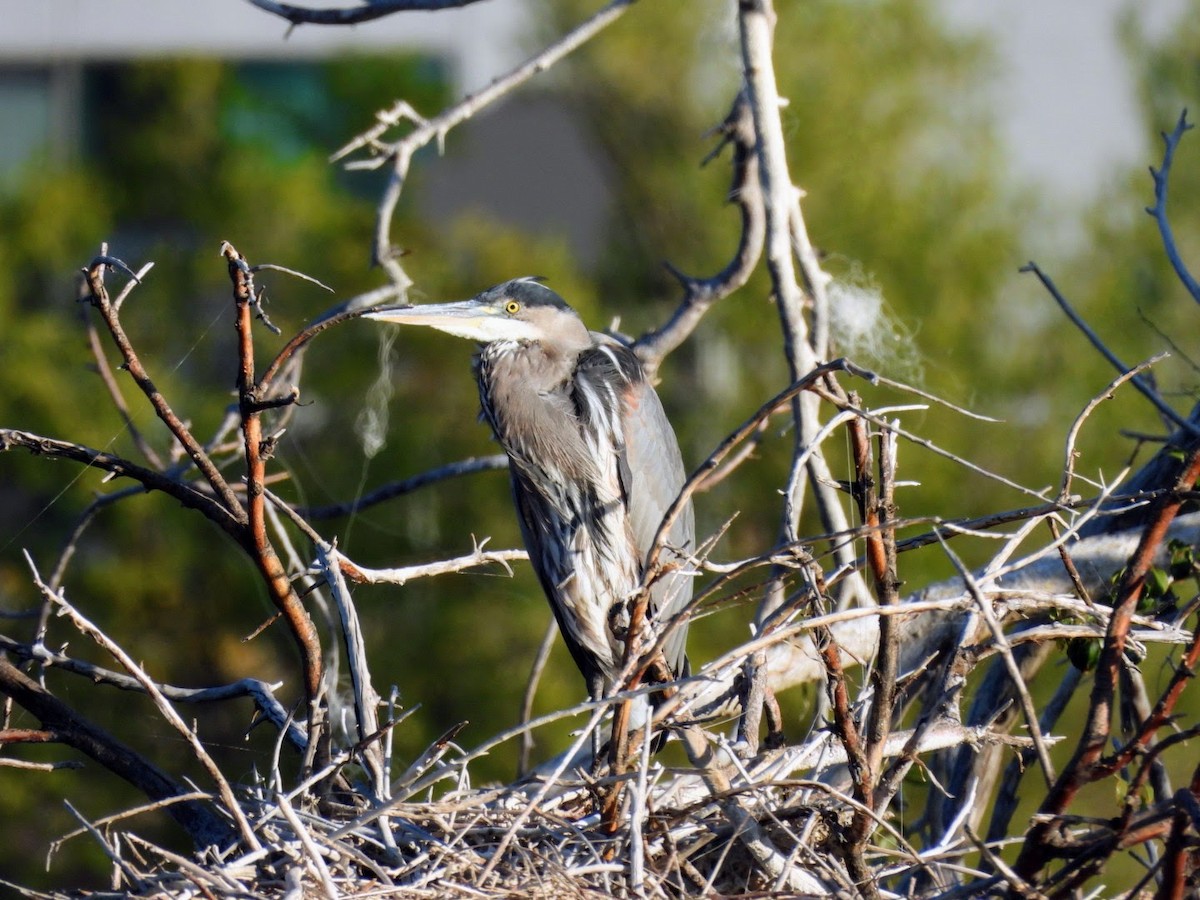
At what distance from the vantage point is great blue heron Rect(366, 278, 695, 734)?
98.1 inches

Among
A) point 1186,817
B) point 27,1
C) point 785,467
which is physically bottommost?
point 785,467

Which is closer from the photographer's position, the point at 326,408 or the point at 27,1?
the point at 326,408

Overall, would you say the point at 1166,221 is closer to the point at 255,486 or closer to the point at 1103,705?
the point at 1103,705

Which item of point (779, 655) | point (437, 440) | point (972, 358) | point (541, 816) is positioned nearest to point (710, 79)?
point (972, 358)

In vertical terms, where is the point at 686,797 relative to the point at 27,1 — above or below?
below

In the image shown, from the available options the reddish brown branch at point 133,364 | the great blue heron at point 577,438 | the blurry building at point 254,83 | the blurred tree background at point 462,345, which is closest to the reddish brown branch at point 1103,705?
the reddish brown branch at point 133,364

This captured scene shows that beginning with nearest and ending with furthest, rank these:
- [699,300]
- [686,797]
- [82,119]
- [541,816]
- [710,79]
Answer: [541,816] < [686,797] < [699,300] < [710,79] < [82,119]

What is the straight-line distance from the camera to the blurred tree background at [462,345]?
6008mm

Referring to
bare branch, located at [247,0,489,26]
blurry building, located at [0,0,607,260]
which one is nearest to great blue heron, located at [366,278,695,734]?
bare branch, located at [247,0,489,26]

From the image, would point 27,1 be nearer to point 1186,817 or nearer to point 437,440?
point 437,440

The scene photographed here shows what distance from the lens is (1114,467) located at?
5.60m

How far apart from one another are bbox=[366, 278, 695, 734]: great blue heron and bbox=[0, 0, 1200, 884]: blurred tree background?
290 centimetres

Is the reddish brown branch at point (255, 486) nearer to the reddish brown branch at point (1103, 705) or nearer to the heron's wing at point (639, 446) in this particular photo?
the reddish brown branch at point (1103, 705)

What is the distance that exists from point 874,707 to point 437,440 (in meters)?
4.75
